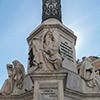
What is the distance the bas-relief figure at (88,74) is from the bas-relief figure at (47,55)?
322cm

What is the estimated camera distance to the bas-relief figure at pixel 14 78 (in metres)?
12.8

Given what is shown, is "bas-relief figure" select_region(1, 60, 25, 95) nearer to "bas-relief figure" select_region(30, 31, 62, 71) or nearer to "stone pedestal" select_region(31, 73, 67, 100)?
"bas-relief figure" select_region(30, 31, 62, 71)

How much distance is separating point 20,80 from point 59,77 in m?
3.83

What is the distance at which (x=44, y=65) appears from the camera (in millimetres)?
10039

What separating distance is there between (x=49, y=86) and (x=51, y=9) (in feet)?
21.9

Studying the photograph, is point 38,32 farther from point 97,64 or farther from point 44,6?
point 97,64

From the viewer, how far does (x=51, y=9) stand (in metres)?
15.1

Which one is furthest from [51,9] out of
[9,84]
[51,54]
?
[51,54]

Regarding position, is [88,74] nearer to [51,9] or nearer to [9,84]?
[9,84]

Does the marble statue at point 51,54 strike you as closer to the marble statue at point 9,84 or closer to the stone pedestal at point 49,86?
the stone pedestal at point 49,86

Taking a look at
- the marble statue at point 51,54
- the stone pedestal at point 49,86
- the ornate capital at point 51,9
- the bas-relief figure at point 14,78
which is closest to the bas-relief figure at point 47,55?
the marble statue at point 51,54

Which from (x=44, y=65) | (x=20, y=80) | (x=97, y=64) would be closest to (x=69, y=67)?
(x=20, y=80)

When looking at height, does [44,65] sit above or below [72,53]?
below

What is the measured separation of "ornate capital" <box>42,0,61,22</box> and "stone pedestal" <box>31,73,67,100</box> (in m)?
5.97
